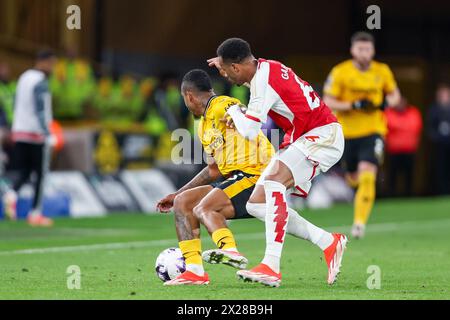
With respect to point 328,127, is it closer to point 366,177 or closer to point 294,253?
point 294,253

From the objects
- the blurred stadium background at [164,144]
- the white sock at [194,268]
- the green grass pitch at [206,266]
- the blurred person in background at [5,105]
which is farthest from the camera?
the blurred person in background at [5,105]

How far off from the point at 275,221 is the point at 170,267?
89cm

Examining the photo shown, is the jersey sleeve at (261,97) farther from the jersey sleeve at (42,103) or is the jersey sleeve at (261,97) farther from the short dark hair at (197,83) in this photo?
the jersey sleeve at (42,103)

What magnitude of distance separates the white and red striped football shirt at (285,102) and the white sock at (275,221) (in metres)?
0.51

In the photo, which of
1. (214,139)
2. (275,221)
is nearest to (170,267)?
(275,221)

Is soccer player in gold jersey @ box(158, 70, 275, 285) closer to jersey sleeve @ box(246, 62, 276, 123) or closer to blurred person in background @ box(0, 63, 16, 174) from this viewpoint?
jersey sleeve @ box(246, 62, 276, 123)

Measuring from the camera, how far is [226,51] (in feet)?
29.3

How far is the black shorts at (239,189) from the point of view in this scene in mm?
9398

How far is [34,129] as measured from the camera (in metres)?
16.7

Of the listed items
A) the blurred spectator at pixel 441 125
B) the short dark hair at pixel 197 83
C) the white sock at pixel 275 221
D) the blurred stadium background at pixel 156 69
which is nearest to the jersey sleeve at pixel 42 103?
the blurred stadium background at pixel 156 69

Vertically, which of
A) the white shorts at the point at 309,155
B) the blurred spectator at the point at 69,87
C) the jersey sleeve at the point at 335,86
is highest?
the blurred spectator at the point at 69,87

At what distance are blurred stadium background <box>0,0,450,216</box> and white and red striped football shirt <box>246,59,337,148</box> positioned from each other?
935cm

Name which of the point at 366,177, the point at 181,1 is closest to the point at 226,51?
the point at 366,177

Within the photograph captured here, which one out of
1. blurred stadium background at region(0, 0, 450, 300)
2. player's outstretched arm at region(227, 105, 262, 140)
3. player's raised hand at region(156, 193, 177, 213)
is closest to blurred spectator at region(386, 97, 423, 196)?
blurred stadium background at region(0, 0, 450, 300)
